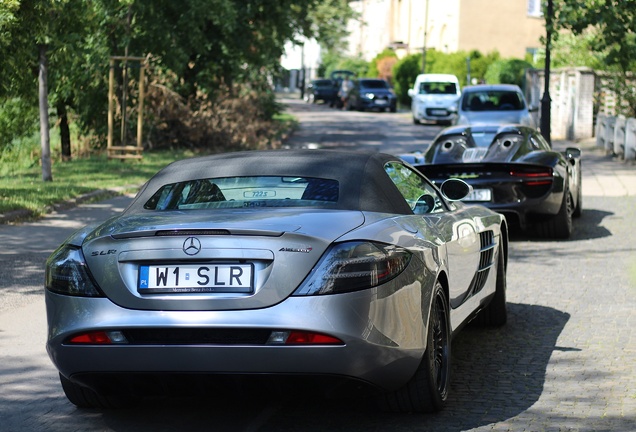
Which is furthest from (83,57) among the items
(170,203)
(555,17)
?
(170,203)

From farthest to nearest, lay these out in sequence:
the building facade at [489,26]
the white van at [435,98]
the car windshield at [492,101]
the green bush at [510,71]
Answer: the building facade at [489,26]
the green bush at [510,71]
the white van at [435,98]
the car windshield at [492,101]

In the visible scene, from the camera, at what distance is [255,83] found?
3750cm

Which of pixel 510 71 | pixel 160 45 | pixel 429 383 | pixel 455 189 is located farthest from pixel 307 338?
pixel 510 71

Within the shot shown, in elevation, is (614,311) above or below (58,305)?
below

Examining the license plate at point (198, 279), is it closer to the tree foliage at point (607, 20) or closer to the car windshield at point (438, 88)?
the tree foliage at point (607, 20)

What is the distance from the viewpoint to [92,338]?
213 inches

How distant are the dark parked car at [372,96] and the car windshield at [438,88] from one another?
36.0 feet

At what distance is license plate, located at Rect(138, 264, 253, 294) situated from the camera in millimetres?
5270

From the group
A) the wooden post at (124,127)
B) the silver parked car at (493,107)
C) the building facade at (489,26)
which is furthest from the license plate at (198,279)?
the building facade at (489,26)

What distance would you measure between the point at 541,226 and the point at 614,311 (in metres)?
4.98

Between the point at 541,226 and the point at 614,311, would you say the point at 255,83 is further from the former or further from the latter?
the point at 614,311

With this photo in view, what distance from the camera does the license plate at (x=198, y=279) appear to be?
17.3ft

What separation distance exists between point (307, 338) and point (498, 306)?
348 centimetres

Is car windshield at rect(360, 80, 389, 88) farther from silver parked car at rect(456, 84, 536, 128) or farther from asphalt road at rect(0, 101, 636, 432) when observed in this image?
asphalt road at rect(0, 101, 636, 432)
